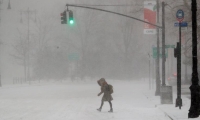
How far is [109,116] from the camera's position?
1947 centimetres

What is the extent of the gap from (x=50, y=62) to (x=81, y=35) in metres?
6.75

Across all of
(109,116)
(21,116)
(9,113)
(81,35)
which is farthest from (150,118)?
(81,35)

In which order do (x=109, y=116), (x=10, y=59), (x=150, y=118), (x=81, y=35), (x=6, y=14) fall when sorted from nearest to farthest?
(x=150, y=118)
(x=109, y=116)
(x=81, y=35)
(x=10, y=59)
(x=6, y=14)

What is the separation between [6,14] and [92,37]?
61.9m

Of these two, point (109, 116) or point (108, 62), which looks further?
point (108, 62)

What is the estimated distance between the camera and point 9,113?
21.0 m

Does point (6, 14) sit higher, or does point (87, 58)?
point (6, 14)

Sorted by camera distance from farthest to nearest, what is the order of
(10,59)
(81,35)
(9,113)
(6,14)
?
1. (6,14)
2. (10,59)
3. (81,35)
4. (9,113)

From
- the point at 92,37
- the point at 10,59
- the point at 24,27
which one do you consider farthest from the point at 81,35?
the point at 24,27

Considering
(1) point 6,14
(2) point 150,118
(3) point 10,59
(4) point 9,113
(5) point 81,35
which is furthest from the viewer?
(1) point 6,14

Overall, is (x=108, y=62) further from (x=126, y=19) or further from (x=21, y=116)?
(x=21, y=116)

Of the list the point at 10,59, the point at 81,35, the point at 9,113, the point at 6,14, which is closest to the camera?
the point at 9,113

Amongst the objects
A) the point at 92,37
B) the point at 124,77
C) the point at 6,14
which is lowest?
the point at 124,77

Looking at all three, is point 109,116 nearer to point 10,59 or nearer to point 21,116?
point 21,116
